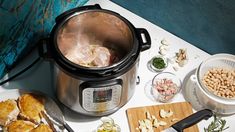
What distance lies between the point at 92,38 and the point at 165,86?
9.5 inches

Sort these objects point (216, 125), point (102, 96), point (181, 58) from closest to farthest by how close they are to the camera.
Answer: point (102, 96), point (216, 125), point (181, 58)

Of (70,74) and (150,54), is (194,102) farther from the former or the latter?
(70,74)

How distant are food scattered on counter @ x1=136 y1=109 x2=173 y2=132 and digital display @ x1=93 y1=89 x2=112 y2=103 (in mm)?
145

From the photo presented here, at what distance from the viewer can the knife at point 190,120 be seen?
42.9 inches

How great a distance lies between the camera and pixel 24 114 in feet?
3.53

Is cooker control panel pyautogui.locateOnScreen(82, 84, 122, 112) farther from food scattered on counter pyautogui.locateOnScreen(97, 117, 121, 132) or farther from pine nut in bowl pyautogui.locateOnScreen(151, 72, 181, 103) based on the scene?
pine nut in bowl pyautogui.locateOnScreen(151, 72, 181, 103)

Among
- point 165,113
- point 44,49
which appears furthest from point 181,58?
point 44,49

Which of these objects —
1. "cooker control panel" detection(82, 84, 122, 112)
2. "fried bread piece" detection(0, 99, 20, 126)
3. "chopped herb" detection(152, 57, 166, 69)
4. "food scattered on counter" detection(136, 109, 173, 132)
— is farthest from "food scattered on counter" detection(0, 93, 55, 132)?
"chopped herb" detection(152, 57, 166, 69)

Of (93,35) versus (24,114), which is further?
(93,35)

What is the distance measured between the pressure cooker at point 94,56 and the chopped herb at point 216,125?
0.73 ft

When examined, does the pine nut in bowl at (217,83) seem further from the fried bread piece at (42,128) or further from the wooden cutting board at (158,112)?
the fried bread piece at (42,128)

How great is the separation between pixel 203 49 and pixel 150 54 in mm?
165

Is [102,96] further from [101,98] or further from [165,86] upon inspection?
[165,86]

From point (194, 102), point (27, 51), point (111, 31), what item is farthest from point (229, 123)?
point (27, 51)
